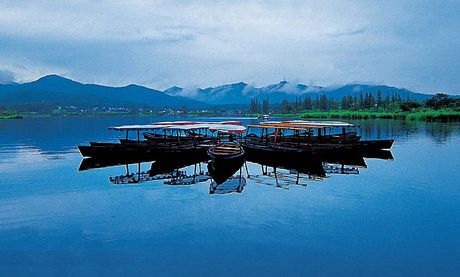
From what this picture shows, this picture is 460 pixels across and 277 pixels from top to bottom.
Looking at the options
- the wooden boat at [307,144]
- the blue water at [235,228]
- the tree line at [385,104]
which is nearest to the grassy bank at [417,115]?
the tree line at [385,104]

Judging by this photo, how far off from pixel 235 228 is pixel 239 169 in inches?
545

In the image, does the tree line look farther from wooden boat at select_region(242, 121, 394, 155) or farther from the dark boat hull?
the dark boat hull

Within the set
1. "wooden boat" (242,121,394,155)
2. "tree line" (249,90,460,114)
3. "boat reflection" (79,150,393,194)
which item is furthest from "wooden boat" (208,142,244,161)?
"tree line" (249,90,460,114)

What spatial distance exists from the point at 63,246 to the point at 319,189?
15231 mm

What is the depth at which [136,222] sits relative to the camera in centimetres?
1698

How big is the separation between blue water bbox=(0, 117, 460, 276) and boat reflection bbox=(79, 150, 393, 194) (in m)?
0.75

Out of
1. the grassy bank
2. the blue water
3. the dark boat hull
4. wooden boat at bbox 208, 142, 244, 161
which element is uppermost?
the grassy bank

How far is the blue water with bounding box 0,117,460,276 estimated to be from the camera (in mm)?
12625

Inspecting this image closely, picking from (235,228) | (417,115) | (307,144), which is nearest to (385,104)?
(417,115)

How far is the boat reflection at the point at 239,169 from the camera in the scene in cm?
2512

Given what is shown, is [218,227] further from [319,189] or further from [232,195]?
[319,189]

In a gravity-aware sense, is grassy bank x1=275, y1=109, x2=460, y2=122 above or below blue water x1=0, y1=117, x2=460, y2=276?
above

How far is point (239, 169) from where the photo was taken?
1173 inches

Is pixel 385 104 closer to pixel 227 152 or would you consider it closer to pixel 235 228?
pixel 227 152
